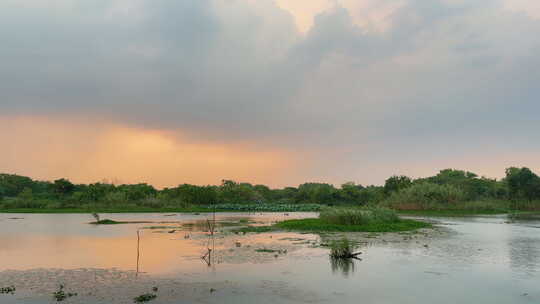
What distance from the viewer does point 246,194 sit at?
111 metres

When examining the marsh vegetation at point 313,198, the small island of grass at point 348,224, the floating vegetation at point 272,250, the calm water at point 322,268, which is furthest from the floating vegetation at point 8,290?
the marsh vegetation at point 313,198

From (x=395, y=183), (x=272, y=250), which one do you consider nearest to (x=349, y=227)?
(x=272, y=250)

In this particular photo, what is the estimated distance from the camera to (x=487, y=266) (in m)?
19.1

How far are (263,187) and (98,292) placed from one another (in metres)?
135

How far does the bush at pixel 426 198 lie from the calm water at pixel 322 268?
45.9m

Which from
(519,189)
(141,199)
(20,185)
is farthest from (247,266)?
(20,185)

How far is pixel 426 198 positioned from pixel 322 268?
6055 cm

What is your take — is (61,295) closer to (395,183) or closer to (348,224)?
(348,224)

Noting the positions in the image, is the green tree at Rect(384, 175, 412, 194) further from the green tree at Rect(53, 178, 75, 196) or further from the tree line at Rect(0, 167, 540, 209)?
the green tree at Rect(53, 178, 75, 196)

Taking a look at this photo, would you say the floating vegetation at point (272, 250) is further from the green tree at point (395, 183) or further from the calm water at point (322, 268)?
the green tree at point (395, 183)

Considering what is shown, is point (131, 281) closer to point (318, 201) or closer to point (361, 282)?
point (361, 282)

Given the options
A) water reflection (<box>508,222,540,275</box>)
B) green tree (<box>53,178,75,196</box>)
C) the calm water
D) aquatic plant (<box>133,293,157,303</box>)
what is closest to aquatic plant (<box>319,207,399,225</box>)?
the calm water

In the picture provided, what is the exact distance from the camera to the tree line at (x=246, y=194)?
75.3 m

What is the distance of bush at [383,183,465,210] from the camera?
7362 cm
